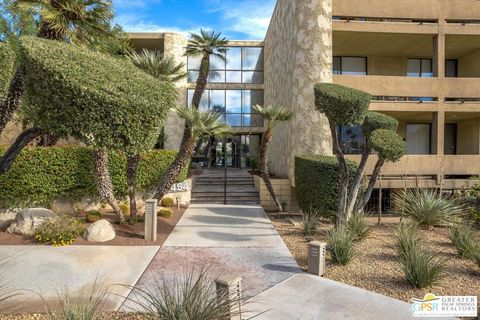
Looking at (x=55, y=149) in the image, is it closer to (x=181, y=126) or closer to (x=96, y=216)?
(x=96, y=216)

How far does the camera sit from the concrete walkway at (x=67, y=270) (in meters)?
5.45

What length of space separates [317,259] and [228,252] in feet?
8.19

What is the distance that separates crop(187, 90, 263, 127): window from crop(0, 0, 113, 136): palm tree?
1661 cm

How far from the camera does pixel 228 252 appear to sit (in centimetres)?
797

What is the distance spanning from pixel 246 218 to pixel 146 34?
61.5 feet

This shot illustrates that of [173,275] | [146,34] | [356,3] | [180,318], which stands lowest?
[173,275]

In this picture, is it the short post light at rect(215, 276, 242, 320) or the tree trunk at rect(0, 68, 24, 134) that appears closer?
the short post light at rect(215, 276, 242, 320)

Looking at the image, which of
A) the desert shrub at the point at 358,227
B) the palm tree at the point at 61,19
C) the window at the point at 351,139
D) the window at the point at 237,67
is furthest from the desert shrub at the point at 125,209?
the window at the point at 237,67

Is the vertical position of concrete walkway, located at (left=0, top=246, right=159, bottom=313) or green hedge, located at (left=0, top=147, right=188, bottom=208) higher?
green hedge, located at (left=0, top=147, right=188, bottom=208)

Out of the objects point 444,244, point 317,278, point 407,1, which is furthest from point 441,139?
point 317,278

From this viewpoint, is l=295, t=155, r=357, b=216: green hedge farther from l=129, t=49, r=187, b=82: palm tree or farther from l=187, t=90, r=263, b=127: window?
l=187, t=90, r=263, b=127: window

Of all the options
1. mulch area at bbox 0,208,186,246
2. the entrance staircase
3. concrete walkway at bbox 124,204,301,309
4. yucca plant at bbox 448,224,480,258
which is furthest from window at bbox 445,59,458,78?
mulch area at bbox 0,208,186,246

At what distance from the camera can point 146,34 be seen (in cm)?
2384

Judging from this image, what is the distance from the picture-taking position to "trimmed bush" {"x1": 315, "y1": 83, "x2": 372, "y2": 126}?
326 inches
